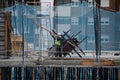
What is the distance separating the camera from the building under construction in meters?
19.2

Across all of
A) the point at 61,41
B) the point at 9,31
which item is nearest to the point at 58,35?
the point at 61,41

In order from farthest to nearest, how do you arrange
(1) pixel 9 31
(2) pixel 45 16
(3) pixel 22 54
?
(2) pixel 45 16, (1) pixel 9 31, (3) pixel 22 54

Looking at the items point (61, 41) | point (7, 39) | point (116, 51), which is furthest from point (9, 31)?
point (116, 51)

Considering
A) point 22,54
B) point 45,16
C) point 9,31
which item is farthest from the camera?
point 45,16

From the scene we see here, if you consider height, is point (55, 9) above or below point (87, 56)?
above

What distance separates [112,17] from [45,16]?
2648 millimetres

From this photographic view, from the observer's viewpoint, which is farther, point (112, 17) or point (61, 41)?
point (112, 17)

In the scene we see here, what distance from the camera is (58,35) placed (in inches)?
813

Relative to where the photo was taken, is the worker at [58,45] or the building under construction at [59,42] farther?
the worker at [58,45]

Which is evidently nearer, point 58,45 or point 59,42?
point 58,45

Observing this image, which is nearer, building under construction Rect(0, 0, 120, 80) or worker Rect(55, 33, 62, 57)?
building under construction Rect(0, 0, 120, 80)

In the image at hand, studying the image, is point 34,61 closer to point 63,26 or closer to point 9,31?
point 9,31

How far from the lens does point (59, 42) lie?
66.3 feet

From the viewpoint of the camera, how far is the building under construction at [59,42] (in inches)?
754
